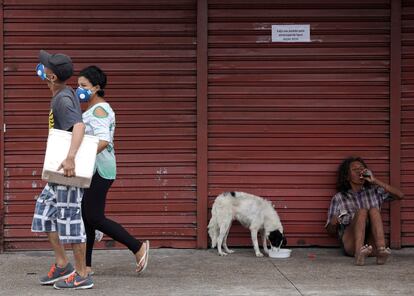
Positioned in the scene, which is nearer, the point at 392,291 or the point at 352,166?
the point at 392,291

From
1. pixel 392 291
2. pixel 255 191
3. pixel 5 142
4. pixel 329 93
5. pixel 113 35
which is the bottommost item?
pixel 392 291

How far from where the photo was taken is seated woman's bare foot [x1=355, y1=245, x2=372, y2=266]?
22.9ft

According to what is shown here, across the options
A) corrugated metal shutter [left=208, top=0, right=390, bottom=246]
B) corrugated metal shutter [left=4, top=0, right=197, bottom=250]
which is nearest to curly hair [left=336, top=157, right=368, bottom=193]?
corrugated metal shutter [left=208, top=0, right=390, bottom=246]

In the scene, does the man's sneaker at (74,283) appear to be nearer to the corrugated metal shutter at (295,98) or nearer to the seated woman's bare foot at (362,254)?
the corrugated metal shutter at (295,98)

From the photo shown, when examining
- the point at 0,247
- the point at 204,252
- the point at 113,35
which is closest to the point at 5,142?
the point at 0,247

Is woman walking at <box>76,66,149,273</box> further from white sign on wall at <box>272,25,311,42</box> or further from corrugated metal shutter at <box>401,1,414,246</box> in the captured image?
corrugated metal shutter at <box>401,1,414,246</box>

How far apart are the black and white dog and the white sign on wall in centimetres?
162

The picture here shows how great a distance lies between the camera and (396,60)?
302 inches

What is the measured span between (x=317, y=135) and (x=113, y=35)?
7.52ft

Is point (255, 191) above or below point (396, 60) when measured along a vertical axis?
below

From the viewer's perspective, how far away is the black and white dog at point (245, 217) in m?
7.42

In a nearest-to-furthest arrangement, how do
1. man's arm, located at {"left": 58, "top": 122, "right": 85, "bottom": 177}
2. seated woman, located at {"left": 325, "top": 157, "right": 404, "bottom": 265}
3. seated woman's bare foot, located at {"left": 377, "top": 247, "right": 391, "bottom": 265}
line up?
man's arm, located at {"left": 58, "top": 122, "right": 85, "bottom": 177}, seated woman's bare foot, located at {"left": 377, "top": 247, "right": 391, "bottom": 265}, seated woman, located at {"left": 325, "top": 157, "right": 404, "bottom": 265}

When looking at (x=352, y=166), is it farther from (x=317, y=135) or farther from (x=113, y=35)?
(x=113, y=35)

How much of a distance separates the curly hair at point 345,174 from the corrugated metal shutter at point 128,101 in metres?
1.46
